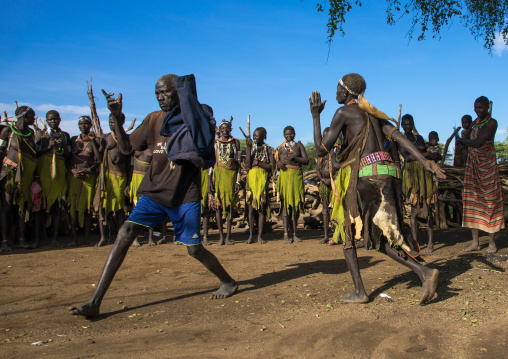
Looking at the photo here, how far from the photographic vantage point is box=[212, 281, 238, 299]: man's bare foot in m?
4.39

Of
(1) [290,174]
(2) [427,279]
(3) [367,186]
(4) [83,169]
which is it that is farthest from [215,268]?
(4) [83,169]

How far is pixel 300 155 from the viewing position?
28.3ft

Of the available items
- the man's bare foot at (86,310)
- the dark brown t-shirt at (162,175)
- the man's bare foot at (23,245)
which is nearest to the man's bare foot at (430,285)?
the dark brown t-shirt at (162,175)

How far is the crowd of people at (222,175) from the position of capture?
4.00m

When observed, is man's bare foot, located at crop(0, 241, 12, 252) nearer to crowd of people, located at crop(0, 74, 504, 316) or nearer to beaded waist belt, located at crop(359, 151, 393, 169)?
crowd of people, located at crop(0, 74, 504, 316)

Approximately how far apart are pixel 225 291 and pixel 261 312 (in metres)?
0.66

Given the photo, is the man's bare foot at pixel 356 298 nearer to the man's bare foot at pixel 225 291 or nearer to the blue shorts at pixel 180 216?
the man's bare foot at pixel 225 291

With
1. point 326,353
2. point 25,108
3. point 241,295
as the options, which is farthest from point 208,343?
point 25,108

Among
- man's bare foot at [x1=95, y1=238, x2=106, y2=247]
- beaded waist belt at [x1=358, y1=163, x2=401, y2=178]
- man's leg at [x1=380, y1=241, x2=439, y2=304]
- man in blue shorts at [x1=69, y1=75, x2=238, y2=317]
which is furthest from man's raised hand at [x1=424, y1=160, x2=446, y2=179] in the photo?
man's bare foot at [x1=95, y1=238, x2=106, y2=247]

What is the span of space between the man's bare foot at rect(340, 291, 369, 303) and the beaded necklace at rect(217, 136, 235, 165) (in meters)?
4.67

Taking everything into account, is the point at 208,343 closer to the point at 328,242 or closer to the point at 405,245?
the point at 405,245

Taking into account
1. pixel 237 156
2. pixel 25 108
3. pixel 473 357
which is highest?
pixel 25 108

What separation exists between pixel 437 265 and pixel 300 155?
368cm

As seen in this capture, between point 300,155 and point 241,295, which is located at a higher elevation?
point 300,155
